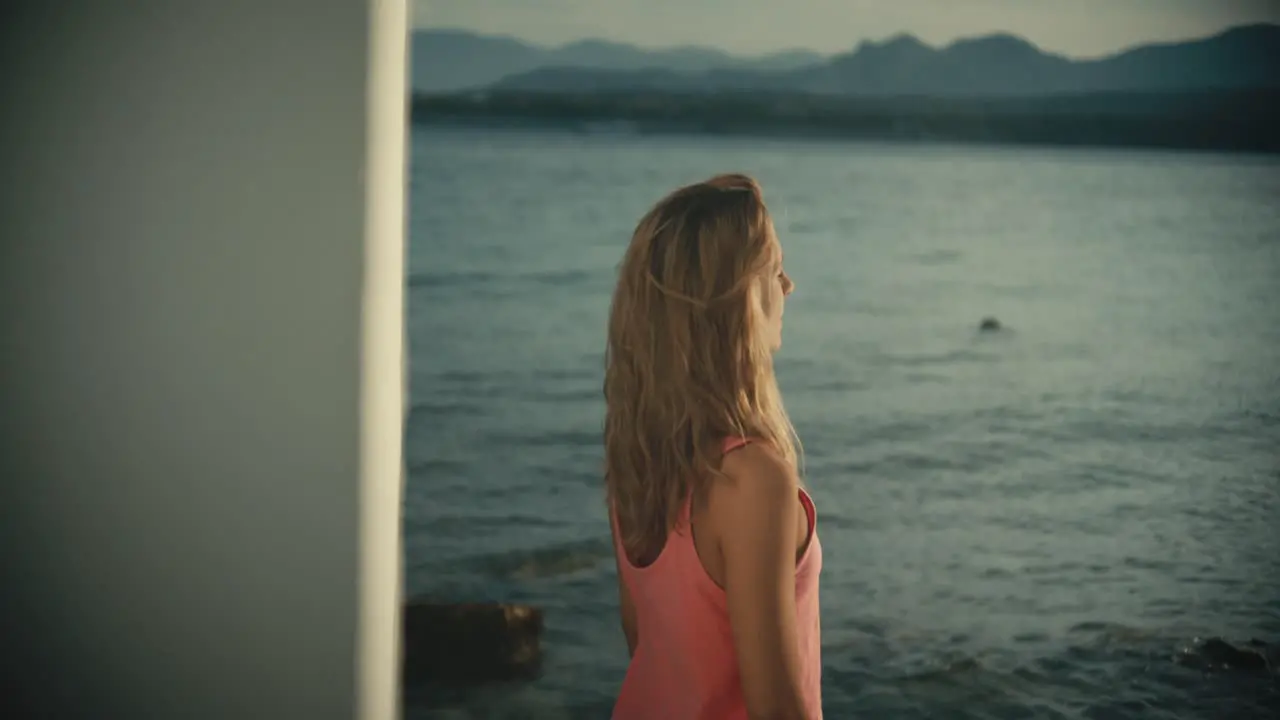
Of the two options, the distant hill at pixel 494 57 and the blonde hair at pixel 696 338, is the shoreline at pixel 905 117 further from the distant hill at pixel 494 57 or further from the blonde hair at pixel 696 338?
the blonde hair at pixel 696 338

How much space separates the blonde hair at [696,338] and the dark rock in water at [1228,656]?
1.53 meters

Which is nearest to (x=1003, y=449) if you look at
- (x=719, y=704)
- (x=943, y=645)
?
(x=943, y=645)

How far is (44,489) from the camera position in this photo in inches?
51.8

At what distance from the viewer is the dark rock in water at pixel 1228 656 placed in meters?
2.38

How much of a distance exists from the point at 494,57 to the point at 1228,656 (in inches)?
71.6

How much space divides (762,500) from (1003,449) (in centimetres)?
133

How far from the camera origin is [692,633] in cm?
127

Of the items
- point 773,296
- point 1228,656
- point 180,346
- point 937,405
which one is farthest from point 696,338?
point 1228,656

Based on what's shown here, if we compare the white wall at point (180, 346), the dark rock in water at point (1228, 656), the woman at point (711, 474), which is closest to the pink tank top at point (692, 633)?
the woman at point (711, 474)

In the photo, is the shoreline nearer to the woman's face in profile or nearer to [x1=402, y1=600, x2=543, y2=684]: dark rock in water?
[x1=402, y1=600, x2=543, y2=684]: dark rock in water

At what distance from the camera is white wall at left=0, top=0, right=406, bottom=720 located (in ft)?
4.30

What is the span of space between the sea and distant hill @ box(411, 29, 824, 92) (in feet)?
0.32

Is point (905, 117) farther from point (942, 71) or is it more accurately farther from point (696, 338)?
point (696, 338)

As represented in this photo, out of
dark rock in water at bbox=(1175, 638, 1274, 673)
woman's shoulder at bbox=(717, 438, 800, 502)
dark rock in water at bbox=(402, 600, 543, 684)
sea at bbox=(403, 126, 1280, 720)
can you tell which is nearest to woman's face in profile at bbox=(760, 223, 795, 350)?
woman's shoulder at bbox=(717, 438, 800, 502)
